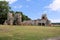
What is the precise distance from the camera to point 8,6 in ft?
267

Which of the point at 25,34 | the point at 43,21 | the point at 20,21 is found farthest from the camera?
the point at 43,21

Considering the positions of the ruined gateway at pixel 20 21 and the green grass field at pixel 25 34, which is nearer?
the green grass field at pixel 25 34

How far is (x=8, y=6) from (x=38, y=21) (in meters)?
27.7

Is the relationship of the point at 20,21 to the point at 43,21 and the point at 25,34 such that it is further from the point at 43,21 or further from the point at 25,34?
the point at 25,34

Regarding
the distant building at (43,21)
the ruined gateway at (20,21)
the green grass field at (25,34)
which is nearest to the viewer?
the green grass field at (25,34)

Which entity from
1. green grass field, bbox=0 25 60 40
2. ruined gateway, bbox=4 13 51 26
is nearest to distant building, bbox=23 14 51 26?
ruined gateway, bbox=4 13 51 26

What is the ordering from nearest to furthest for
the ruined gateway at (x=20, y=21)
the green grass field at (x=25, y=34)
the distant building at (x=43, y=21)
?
the green grass field at (x=25, y=34), the ruined gateway at (x=20, y=21), the distant building at (x=43, y=21)

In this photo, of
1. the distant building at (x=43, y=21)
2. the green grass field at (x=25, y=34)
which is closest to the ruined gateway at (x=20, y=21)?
the distant building at (x=43, y=21)

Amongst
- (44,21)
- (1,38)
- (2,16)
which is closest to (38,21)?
(44,21)

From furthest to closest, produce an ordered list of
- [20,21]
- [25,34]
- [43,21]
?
[43,21]
[20,21]
[25,34]

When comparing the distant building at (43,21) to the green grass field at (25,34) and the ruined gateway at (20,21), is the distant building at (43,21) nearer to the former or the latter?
the ruined gateway at (20,21)

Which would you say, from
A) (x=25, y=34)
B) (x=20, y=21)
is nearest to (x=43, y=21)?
(x=20, y=21)

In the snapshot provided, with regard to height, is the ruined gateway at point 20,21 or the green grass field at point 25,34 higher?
A: the ruined gateway at point 20,21

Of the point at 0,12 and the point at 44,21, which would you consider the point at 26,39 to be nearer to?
the point at 44,21
